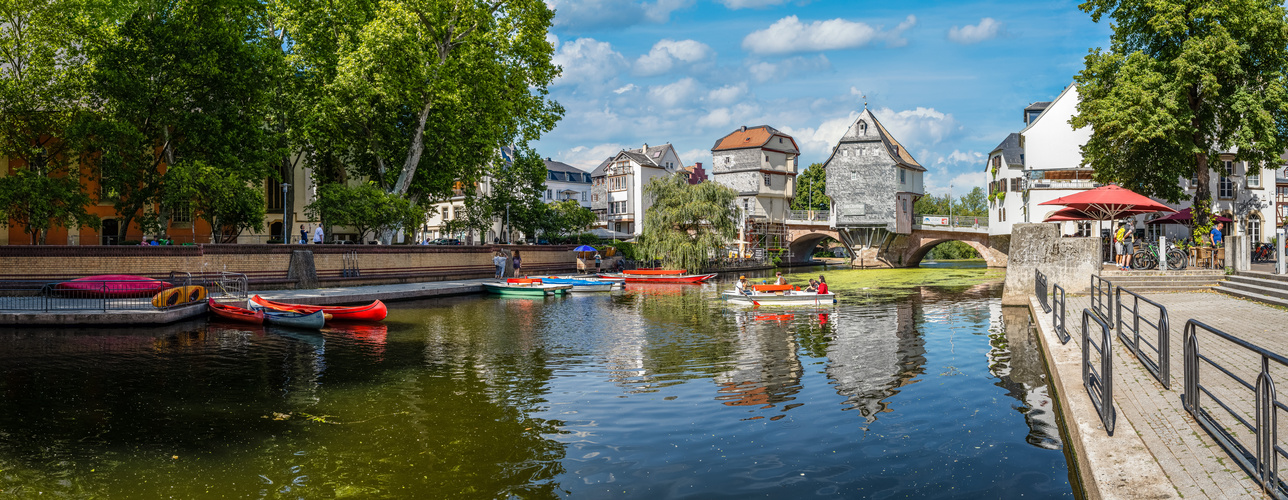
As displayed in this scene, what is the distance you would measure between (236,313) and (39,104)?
1629 cm

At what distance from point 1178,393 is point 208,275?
32.5 metres

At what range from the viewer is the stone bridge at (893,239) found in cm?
7025

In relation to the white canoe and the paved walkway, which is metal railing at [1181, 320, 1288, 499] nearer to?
the paved walkway

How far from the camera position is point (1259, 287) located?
66.2 ft

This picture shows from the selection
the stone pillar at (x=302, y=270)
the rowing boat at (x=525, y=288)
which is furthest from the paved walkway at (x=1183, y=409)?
the stone pillar at (x=302, y=270)

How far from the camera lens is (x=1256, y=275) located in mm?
21438

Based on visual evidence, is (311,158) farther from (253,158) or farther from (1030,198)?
(1030,198)

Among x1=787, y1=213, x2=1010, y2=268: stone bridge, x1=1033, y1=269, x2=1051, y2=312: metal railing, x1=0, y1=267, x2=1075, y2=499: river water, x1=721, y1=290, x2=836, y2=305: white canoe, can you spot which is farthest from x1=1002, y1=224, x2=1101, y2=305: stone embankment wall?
x1=787, y1=213, x2=1010, y2=268: stone bridge

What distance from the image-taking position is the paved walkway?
612 cm

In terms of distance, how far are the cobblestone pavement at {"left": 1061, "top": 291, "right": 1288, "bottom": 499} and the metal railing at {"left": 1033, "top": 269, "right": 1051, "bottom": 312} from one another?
4.01 meters

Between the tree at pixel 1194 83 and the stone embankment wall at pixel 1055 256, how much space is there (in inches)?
336

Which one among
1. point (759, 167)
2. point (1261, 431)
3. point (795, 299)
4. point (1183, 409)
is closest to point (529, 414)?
point (1183, 409)

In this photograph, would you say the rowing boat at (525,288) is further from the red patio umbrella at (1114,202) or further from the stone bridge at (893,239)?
the stone bridge at (893,239)

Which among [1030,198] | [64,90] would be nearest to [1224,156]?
[1030,198]
